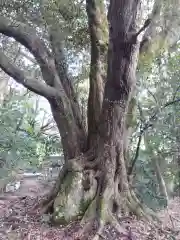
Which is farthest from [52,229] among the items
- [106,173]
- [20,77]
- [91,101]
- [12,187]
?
[12,187]

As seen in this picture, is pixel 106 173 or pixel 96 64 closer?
pixel 106 173

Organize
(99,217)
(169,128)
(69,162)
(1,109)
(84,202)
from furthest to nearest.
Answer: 1. (1,109)
2. (169,128)
3. (69,162)
4. (84,202)
5. (99,217)

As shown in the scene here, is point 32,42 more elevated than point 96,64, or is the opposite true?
point 32,42

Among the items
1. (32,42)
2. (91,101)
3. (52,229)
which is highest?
(32,42)

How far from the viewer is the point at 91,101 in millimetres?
4531

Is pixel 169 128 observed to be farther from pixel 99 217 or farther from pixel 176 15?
pixel 99 217

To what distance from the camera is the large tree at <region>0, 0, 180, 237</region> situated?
139 inches

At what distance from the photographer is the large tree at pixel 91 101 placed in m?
3.54

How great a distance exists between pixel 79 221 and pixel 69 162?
2.76ft

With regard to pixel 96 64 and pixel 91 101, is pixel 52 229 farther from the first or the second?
pixel 96 64

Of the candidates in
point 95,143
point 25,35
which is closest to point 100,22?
point 25,35

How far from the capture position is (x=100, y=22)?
455 cm

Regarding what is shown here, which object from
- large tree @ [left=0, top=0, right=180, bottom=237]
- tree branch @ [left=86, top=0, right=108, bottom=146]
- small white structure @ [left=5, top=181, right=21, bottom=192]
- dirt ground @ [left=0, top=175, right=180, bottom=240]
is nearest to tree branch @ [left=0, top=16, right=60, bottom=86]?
large tree @ [left=0, top=0, right=180, bottom=237]

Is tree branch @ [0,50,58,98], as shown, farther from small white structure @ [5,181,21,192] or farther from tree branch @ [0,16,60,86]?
small white structure @ [5,181,21,192]
